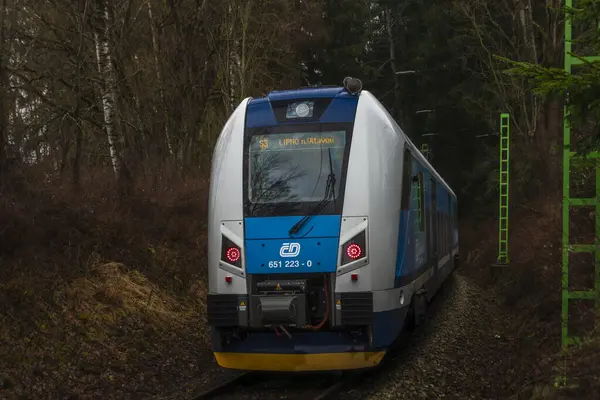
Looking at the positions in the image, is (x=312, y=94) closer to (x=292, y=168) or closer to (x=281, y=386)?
(x=292, y=168)

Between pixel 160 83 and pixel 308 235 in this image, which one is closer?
pixel 308 235

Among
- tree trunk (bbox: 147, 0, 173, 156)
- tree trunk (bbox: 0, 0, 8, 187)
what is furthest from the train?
tree trunk (bbox: 147, 0, 173, 156)

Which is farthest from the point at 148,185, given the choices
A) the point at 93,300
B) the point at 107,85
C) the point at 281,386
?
the point at 281,386

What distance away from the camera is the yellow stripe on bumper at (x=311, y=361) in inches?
293

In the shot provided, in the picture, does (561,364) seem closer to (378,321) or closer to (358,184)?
(378,321)

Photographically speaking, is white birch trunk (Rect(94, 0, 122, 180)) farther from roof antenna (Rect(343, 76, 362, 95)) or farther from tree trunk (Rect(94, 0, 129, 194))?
roof antenna (Rect(343, 76, 362, 95))

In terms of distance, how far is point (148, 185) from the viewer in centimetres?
1476

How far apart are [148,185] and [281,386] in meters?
7.83

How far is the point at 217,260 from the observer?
7797 millimetres

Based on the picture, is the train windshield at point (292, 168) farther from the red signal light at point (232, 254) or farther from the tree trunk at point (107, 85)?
the tree trunk at point (107, 85)

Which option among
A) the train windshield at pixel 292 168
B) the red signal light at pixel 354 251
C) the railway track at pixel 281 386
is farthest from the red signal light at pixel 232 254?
the railway track at pixel 281 386

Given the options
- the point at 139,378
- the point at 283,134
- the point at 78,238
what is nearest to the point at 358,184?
the point at 283,134

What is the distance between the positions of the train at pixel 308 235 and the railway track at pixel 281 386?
0.28 m

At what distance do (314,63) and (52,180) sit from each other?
81.9ft
